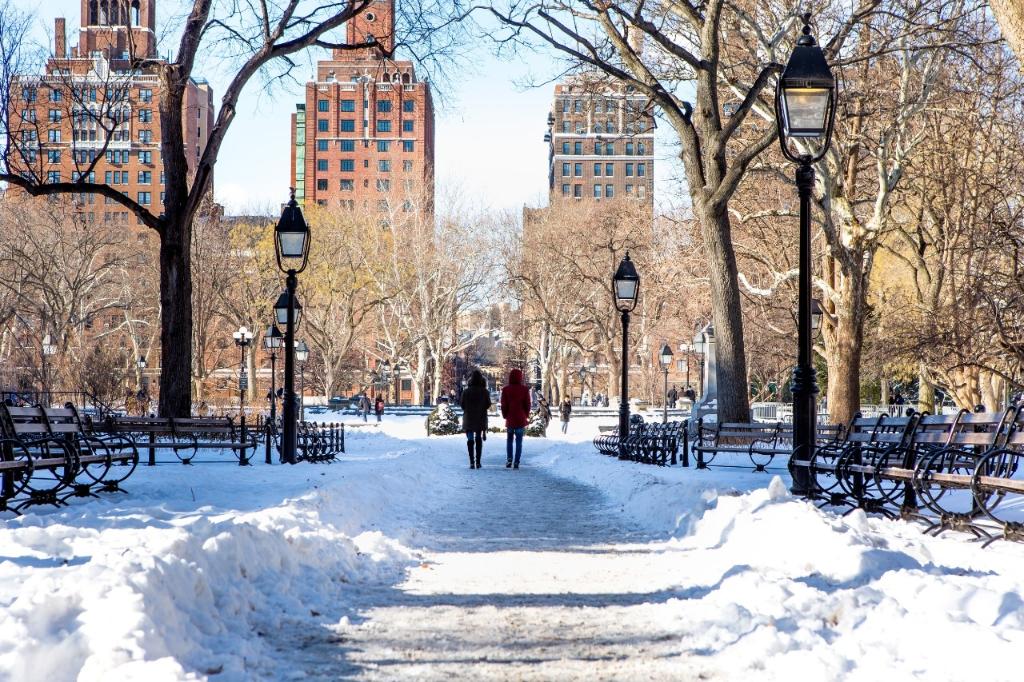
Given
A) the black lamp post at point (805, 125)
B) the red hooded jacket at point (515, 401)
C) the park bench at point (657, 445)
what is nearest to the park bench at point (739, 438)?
the park bench at point (657, 445)

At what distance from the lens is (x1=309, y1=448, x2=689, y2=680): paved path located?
5094 millimetres

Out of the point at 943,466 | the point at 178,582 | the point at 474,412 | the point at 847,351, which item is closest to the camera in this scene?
the point at 178,582

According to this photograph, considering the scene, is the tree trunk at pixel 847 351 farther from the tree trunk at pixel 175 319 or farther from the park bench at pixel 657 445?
the tree trunk at pixel 175 319

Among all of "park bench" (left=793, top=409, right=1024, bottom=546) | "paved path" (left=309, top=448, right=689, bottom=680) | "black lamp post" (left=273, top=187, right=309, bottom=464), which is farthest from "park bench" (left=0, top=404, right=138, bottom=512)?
"park bench" (left=793, top=409, right=1024, bottom=546)

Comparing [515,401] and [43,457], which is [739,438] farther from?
[43,457]

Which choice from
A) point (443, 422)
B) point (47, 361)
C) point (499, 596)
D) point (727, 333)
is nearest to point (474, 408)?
point (727, 333)

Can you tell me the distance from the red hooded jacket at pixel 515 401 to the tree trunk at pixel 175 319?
600 centimetres

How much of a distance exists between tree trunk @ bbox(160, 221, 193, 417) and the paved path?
40.2ft

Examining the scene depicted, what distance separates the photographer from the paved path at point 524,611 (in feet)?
16.7

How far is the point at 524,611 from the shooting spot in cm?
634

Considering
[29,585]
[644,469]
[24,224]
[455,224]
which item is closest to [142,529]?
[29,585]

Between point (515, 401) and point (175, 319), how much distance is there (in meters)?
6.56

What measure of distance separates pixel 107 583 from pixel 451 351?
60857 millimetres

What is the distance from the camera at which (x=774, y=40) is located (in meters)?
21.0
